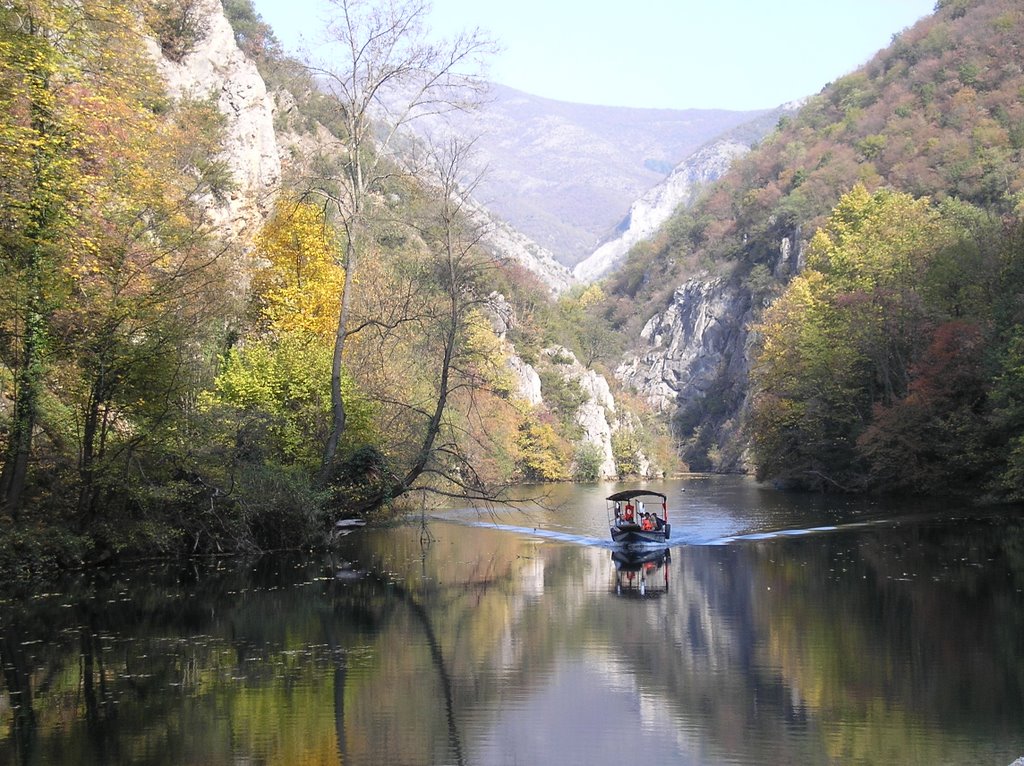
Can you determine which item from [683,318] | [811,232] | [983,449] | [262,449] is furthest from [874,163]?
[262,449]

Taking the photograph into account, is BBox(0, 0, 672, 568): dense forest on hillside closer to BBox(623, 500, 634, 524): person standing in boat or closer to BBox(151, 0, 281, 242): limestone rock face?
BBox(623, 500, 634, 524): person standing in boat

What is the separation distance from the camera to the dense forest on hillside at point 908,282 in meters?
45.6

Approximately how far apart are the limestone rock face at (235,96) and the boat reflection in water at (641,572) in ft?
91.7

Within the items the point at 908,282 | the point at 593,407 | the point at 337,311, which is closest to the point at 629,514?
the point at 337,311

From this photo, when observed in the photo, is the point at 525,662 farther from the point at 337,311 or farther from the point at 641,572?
the point at 337,311

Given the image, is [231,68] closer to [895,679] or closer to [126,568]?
[126,568]

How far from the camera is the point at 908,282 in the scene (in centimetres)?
5328

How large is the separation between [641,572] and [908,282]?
3233 centimetres

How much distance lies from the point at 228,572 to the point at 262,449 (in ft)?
17.6

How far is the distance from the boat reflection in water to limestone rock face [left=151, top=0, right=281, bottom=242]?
27.9 meters

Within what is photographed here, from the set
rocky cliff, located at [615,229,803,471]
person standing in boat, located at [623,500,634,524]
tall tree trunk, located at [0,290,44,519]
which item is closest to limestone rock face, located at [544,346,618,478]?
rocky cliff, located at [615,229,803,471]

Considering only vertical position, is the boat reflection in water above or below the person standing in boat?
below

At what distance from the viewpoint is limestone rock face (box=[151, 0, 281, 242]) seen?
5169cm

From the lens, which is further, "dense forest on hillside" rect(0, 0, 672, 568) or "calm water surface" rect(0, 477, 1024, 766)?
"dense forest on hillside" rect(0, 0, 672, 568)
